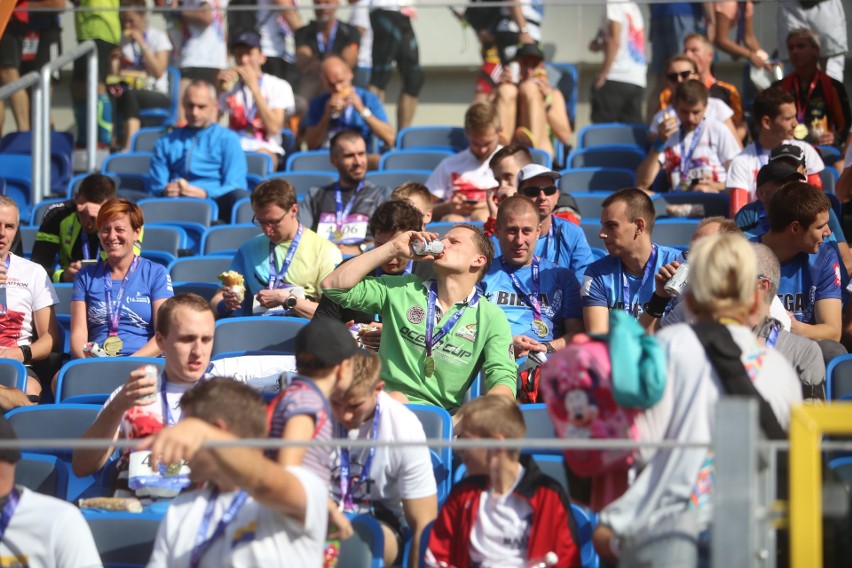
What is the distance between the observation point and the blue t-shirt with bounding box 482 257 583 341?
5695 millimetres

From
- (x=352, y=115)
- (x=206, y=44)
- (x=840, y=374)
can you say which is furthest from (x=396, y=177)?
(x=840, y=374)

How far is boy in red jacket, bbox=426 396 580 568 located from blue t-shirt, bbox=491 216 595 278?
2678mm

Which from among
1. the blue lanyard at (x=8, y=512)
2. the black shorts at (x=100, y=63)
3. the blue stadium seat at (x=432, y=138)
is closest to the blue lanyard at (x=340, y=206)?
the blue stadium seat at (x=432, y=138)

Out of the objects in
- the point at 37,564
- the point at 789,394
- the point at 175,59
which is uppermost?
the point at 175,59

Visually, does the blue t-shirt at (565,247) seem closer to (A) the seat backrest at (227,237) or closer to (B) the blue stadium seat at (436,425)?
(A) the seat backrest at (227,237)

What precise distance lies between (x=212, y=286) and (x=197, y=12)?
10.9ft

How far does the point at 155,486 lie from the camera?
13.5 feet

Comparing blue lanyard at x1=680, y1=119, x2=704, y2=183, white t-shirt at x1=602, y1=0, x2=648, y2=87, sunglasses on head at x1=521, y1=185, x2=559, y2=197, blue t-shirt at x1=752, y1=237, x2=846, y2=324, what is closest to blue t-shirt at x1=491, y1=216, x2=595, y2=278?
sunglasses on head at x1=521, y1=185, x2=559, y2=197

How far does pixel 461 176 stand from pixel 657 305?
8.72ft

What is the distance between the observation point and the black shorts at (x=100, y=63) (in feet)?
30.2

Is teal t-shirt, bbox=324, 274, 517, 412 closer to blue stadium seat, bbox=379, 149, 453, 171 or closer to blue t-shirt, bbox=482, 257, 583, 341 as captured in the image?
blue t-shirt, bbox=482, 257, 583, 341

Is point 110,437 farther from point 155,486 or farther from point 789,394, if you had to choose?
point 789,394

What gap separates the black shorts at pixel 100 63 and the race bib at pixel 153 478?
5.67 m

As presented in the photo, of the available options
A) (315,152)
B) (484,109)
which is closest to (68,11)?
(315,152)
